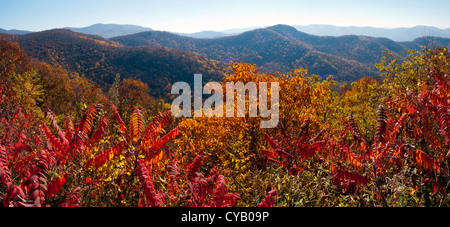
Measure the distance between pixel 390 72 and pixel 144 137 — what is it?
18.2 meters

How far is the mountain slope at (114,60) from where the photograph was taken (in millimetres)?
126438

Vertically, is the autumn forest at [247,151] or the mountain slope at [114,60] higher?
the mountain slope at [114,60]

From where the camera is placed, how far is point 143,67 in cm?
14412

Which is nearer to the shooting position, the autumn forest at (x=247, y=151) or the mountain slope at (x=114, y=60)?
the autumn forest at (x=247, y=151)

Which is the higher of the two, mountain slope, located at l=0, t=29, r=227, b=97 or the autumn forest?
mountain slope, located at l=0, t=29, r=227, b=97

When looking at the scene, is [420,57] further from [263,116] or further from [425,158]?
[425,158]

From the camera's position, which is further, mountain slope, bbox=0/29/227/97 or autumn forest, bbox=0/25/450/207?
mountain slope, bbox=0/29/227/97

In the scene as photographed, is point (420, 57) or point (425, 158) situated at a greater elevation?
point (420, 57)

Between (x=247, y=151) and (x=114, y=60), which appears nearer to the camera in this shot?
(x=247, y=151)

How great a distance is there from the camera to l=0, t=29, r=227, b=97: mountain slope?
12644 cm

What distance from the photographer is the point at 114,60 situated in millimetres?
147125
